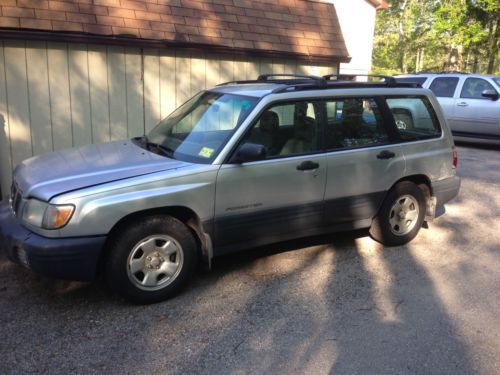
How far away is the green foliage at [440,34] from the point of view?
23.7 metres

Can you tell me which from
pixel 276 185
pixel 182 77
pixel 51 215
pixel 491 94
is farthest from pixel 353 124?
pixel 491 94

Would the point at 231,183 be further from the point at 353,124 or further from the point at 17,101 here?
the point at 17,101

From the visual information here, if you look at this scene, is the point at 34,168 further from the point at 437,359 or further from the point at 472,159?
the point at 472,159

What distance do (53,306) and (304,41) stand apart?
6.82m

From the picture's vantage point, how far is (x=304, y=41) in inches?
363

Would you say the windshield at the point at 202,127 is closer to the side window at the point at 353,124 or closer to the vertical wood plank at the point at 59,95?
the side window at the point at 353,124

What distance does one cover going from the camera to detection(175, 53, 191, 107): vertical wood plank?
26.8 feet

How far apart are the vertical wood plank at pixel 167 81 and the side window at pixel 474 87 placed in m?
7.92

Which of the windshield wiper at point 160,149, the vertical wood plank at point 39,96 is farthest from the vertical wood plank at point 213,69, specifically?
the windshield wiper at point 160,149

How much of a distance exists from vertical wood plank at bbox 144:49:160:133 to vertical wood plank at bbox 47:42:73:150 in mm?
1205

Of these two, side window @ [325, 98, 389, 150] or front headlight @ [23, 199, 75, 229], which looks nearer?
front headlight @ [23, 199, 75, 229]

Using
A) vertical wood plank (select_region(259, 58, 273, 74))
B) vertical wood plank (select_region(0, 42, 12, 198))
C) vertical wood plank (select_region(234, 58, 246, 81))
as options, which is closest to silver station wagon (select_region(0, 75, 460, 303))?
vertical wood plank (select_region(0, 42, 12, 198))

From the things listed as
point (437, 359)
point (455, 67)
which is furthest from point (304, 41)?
point (455, 67)

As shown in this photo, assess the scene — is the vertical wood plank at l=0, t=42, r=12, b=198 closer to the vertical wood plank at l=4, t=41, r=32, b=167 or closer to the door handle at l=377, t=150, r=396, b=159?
the vertical wood plank at l=4, t=41, r=32, b=167
